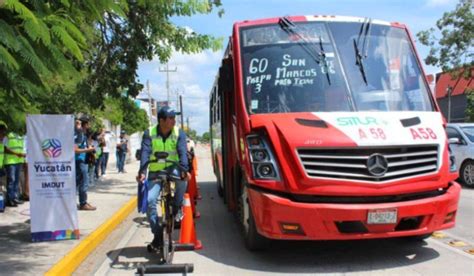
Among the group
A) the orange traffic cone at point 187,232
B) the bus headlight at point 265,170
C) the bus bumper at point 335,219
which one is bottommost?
the orange traffic cone at point 187,232

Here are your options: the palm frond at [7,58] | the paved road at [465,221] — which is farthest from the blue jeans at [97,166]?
the palm frond at [7,58]

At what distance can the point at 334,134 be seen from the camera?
623 cm

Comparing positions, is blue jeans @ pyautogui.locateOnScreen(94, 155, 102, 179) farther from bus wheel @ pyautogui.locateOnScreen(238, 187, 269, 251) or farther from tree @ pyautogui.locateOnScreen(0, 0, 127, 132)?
tree @ pyautogui.locateOnScreen(0, 0, 127, 132)

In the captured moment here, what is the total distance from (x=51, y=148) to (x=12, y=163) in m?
3.81

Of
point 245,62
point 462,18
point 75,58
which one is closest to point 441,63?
point 462,18

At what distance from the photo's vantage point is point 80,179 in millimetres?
10641

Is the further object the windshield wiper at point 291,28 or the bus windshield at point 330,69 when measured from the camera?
the windshield wiper at point 291,28

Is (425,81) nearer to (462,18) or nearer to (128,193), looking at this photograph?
(128,193)

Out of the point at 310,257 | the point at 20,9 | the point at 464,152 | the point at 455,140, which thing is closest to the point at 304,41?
the point at 310,257

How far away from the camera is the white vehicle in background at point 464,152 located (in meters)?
14.4

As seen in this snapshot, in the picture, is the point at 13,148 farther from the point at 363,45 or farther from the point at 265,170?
the point at 363,45

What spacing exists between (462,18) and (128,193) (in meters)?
24.1

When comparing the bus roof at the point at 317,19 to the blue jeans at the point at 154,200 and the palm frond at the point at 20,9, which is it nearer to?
the blue jeans at the point at 154,200

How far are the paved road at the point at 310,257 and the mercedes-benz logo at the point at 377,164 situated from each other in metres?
1.13
